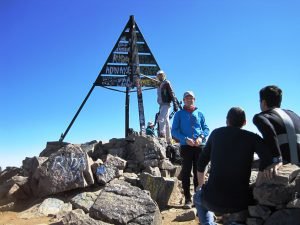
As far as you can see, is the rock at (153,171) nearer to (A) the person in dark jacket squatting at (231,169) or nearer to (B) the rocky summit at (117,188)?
(B) the rocky summit at (117,188)

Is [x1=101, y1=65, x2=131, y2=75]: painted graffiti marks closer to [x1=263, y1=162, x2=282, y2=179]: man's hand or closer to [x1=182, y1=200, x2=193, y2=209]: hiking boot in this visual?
[x1=182, y1=200, x2=193, y2=209]: hiking boot

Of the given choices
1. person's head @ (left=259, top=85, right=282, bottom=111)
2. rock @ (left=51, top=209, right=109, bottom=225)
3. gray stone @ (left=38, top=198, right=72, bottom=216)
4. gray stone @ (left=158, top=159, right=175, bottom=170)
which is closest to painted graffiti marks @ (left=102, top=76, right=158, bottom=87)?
gray stone @ (left=158, top=159, right=175, bottom=170)

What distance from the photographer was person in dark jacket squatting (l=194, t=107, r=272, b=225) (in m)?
4.98

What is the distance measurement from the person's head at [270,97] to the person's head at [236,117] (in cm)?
27

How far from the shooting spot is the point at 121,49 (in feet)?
60.9

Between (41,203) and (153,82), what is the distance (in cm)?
918

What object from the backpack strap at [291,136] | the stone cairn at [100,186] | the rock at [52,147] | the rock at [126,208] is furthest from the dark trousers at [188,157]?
the rock at [52,147]

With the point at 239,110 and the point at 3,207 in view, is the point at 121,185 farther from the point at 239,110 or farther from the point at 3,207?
the point at 239,110

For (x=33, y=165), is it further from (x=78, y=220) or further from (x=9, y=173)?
(x=78, y=220)

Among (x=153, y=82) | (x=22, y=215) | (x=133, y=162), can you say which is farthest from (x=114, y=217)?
(x=153, y=82)

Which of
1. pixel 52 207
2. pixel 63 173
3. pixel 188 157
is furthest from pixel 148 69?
pixel 188 157

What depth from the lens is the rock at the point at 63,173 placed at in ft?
35.9

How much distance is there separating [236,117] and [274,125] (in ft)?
1.62

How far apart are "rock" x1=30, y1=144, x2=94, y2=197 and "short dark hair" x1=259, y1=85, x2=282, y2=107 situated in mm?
6780
